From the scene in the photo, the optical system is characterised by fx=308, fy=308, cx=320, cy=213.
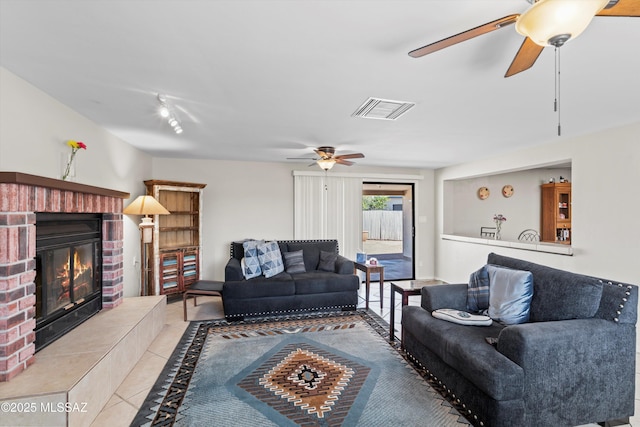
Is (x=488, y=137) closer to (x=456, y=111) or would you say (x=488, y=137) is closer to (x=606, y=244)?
(x=456, y=111)

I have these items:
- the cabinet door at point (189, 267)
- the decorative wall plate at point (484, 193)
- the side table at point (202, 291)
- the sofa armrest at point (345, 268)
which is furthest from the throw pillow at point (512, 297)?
the cabinet door at point (189, 267)

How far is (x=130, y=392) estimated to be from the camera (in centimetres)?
238

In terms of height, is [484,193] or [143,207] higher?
[484,193]

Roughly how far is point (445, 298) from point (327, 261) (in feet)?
7.51

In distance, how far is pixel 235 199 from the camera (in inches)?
220

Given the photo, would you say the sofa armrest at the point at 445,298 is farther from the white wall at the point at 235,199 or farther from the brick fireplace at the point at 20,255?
the white wall at the point at 235,199

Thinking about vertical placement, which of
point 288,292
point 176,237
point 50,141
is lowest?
point 288,292

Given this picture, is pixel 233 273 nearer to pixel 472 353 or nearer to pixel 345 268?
pixel 345 268

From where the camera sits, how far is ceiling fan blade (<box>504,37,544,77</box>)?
1.36 metres

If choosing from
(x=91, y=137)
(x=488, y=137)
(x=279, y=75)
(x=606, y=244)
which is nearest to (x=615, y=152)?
(x=606, y=244)

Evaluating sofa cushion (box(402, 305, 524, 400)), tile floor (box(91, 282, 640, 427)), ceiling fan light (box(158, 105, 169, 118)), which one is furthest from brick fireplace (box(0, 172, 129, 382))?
sofa cushion (box(402, 305, 524, 400))

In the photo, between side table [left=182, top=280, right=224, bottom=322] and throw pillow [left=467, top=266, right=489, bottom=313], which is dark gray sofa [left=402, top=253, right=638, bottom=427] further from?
side table [left=182, top=280, right=224, bottom=322]

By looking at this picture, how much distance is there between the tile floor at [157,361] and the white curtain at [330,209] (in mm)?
1421

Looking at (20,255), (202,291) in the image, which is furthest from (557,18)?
(202,291)
